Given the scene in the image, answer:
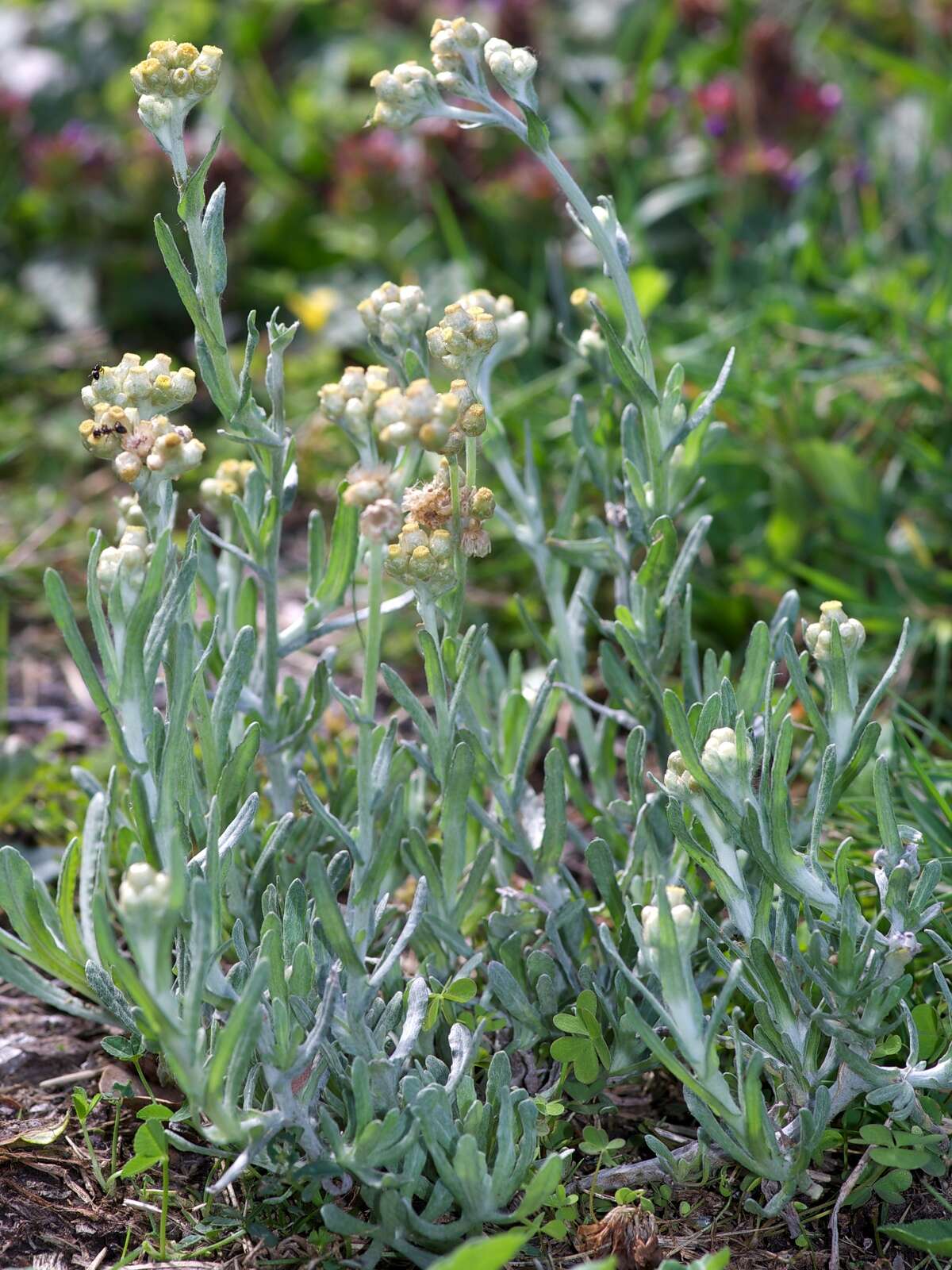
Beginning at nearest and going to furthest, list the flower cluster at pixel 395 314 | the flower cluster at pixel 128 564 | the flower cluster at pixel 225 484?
the flower cluster at pixel 128 564 < the flower cluster at pixel 395 314 < the flower cluster at pixel 225 484

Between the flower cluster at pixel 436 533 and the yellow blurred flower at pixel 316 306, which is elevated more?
the flower cluster at pixel 436 533

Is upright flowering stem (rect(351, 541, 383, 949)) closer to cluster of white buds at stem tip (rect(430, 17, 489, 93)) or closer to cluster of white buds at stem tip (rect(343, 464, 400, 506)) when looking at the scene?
cluster of white buds at stem tip (rect(343, 464, 400, 506))

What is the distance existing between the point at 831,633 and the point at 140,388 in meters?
0.84

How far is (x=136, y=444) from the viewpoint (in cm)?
151

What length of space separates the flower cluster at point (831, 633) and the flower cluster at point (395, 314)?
612 mm

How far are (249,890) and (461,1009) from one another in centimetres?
32

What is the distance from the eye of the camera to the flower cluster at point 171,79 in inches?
57.2

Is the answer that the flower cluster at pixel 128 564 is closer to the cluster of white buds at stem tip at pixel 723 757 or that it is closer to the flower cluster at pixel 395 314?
the flower cluster at pixel 395 314

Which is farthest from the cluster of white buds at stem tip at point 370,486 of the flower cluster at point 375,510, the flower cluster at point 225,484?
the flower cluster at point 225,484

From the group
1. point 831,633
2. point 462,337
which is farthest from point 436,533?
point 831,633

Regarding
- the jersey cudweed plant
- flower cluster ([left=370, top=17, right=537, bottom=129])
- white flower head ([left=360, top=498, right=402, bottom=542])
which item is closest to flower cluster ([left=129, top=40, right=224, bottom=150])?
the jersey cudweed plant

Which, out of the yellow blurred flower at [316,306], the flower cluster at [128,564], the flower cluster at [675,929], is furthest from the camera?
the yellow blurred flower at [316,306]

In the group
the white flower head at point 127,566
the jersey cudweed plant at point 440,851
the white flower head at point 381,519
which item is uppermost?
the white flower head at point 381,519

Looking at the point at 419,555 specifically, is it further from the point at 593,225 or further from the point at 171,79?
the point at 171,79
